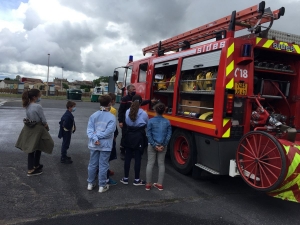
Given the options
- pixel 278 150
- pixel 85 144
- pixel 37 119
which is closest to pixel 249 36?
pixel 278 150

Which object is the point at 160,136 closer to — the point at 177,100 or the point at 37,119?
the point at 177,100

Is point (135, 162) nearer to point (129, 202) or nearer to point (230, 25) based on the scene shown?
point (129, 202)

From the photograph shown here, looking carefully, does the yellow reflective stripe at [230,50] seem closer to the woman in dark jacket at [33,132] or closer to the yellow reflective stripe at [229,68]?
the yellow reflective stripe at [229,68]

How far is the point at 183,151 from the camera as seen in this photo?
5.74 m

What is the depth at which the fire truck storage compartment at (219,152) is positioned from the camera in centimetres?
439

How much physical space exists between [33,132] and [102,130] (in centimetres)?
154

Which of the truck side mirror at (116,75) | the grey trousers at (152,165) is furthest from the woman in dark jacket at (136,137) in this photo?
Result: the truck side mirror at (116,75)

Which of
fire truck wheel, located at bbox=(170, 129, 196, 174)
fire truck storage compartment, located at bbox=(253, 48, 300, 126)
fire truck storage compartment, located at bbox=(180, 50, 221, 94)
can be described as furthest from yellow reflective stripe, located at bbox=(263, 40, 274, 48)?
fire truck wheel, located at bbox=(170, 129, 196, 174)

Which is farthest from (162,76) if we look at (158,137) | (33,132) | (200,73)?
(33,132)

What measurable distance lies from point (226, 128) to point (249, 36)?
65.9 inches

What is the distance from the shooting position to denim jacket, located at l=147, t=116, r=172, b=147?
14.9 ft

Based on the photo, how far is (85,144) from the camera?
8.00m

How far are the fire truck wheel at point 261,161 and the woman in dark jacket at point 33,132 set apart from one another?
3.51 metres

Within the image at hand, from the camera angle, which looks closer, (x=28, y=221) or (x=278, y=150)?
(x=28, y=221)
